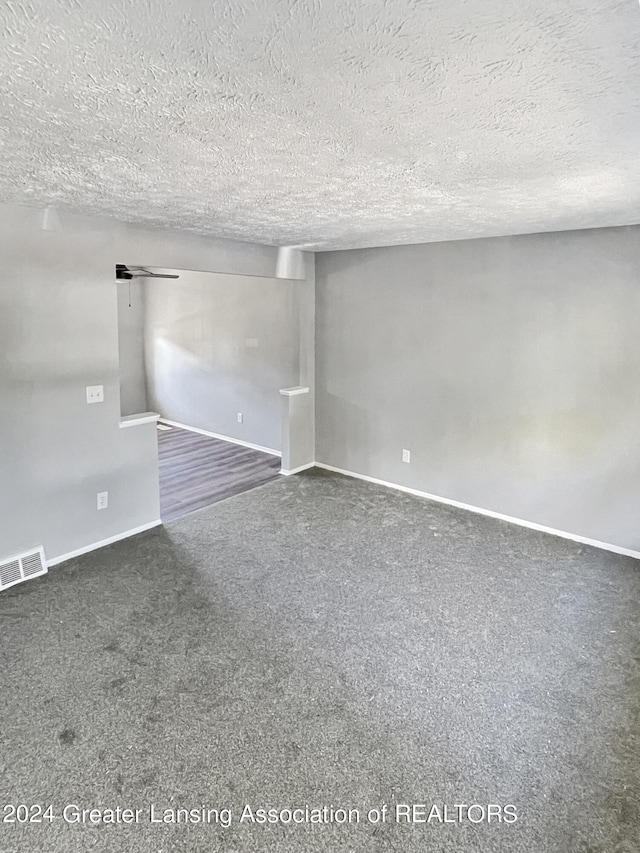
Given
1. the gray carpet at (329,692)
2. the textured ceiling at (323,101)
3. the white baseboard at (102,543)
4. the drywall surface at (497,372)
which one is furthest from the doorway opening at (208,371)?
the textured ceiling at (323,101)

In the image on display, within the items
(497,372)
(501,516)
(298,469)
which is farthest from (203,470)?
(497,372)

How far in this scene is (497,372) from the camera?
167 inches

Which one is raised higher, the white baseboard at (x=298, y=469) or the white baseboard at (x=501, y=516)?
the white baseboard at (x=298, y=469)

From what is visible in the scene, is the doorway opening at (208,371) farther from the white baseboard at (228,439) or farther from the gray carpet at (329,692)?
the gray carpet at (329,692)

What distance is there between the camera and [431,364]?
463cm

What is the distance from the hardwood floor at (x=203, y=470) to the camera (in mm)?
4801

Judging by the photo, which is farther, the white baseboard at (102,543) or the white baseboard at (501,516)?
the white baseboard at (501,516)

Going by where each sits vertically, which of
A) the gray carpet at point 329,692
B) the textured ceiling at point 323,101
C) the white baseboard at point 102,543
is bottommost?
the gray carpet at point 329,692

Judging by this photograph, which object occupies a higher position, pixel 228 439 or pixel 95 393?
pixel 95 393

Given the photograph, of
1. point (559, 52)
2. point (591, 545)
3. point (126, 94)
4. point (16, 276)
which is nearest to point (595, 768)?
point (591, 545)

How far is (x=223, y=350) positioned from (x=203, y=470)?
5.81 feet

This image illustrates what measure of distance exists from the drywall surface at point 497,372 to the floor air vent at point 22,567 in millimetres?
2995

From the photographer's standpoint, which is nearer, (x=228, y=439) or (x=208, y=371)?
(x=228, y=439)

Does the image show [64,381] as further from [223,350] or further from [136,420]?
[223,350]
